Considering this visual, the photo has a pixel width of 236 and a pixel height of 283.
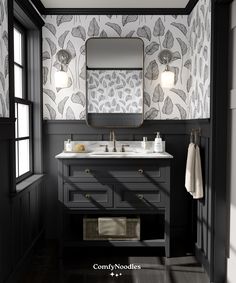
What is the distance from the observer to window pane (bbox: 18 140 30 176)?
3.48m

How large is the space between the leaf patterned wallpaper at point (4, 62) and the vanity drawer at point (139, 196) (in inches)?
52.3

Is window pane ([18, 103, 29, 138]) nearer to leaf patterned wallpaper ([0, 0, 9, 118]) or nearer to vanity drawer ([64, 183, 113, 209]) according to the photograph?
vanity drawer ([64, 183, 113, 209])

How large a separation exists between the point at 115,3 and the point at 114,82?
81 centimetres

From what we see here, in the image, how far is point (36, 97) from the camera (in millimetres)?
3854

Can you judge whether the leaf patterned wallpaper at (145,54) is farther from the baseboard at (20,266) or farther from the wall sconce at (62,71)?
the baseboard at (20,266)

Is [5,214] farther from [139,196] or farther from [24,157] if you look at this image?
[139,196]

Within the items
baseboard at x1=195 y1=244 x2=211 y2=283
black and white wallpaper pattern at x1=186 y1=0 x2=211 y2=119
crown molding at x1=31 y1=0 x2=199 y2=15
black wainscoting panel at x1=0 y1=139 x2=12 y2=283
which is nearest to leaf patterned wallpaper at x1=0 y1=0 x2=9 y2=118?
black wainscoting panel at x1=0 y1=139 x2=12 y2=283

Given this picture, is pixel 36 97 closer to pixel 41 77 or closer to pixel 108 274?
pixel 41 77

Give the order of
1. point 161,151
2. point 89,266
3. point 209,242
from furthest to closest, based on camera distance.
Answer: point 161,151
point 89,266
point 209,242

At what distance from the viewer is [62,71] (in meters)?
3.86

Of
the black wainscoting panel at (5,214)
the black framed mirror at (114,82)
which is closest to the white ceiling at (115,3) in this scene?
the black framed mirror at (114,82)

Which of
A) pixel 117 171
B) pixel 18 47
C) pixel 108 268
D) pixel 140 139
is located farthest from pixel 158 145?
pixel 18 47

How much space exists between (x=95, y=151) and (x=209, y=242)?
1.54 meters

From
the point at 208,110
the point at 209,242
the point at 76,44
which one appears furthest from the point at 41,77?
the point at 209,242
